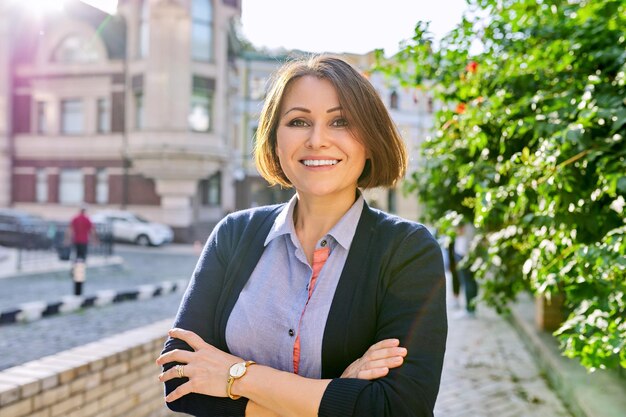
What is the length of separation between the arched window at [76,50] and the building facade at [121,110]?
51 mm

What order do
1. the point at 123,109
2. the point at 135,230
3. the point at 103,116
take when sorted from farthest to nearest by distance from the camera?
the point at 103,116
the point at 123,109
the point at 135,230

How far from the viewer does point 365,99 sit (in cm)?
219

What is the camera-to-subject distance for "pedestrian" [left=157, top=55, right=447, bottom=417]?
6.76ft

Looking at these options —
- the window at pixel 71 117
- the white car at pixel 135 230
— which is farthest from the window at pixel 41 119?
the white car at pixel 135 230

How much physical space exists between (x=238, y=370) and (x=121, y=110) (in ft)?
105

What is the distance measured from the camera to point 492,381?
7.24 metres

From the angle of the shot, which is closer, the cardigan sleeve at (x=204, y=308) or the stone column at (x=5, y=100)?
the cardigan sleeve at (x=204, y=308)

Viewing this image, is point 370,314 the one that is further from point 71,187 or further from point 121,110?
point 71,187

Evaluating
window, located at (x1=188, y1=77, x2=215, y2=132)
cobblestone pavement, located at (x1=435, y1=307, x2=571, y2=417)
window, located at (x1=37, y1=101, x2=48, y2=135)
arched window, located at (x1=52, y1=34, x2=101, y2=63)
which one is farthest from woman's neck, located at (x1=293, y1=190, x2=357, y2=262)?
window, located at (x1=37, y1=101, x2=48, y2=135)

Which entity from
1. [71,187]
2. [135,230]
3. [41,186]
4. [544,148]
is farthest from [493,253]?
[41,186]

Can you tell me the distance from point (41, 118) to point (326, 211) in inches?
1391

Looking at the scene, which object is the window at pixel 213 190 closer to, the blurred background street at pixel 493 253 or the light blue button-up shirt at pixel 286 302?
the blurred background street at pixel 493 253

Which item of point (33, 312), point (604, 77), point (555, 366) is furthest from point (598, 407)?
point (33, 312)

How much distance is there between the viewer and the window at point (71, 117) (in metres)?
33.7
